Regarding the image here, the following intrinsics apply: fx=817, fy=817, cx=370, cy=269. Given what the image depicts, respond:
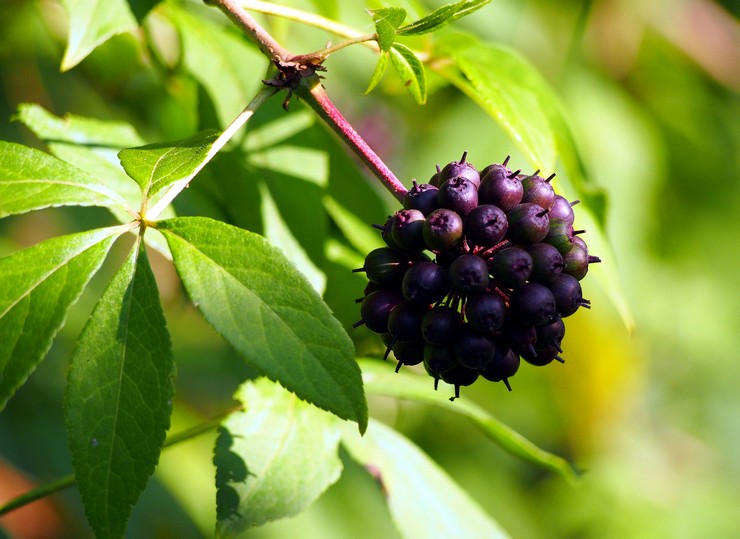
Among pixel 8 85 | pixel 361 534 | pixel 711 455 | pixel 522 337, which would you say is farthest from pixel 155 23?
pixel 711 455

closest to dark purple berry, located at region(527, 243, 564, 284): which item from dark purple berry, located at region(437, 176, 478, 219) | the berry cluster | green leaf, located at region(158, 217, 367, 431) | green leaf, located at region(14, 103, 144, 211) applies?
the berry cluster

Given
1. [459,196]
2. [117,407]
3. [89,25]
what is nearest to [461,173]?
[459,196]

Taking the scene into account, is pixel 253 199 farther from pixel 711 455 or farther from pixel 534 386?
pixel 711 455

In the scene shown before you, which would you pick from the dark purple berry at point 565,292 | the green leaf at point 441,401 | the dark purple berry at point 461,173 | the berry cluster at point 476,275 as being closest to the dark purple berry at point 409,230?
the berry cluster at point 476,275

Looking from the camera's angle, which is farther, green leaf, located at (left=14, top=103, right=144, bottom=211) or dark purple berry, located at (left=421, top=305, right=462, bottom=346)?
green leaf, located at (left=14, top=103, right=144, bottom=211)

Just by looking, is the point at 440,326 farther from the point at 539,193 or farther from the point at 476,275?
the point at 539,193

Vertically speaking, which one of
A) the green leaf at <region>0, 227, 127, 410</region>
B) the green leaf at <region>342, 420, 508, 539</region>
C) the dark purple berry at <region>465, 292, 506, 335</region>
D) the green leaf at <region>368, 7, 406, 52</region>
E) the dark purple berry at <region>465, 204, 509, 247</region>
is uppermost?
the green leaf at <region>368, 7, 406, 52</region>

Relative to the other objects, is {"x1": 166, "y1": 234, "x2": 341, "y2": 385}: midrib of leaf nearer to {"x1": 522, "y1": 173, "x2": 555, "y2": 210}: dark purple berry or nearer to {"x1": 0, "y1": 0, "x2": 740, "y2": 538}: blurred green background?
{"x1": 522, "y1": 173, "x2": 555, "y2": 210}: dark purple berry
